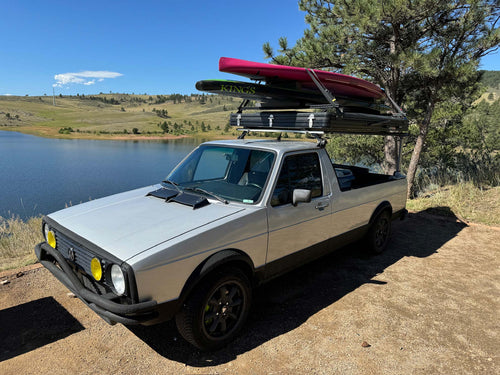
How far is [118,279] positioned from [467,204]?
9.25 m

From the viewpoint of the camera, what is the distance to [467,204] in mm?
8727

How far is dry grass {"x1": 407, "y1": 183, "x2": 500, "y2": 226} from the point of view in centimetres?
793

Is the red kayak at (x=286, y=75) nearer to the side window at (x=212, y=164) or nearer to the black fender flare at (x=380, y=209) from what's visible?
the side window at (x=212, y=164)

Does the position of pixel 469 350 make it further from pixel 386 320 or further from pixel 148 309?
pixel 148 309

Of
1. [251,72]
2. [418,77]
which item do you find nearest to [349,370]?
[251,72]

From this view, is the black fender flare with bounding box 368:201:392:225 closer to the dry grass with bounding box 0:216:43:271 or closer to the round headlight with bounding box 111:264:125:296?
the round headlight with bounding box 111:264:125:296

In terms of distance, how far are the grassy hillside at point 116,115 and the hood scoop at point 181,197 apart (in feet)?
172

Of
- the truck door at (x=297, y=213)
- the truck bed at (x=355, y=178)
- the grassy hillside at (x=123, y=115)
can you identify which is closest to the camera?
the truck door at (x=297, y=213)

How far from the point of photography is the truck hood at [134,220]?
2.68 metres

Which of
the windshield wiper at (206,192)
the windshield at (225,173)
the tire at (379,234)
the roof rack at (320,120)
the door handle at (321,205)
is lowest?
the tire at (379,234)

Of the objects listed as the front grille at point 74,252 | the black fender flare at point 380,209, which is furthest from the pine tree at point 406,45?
the front grille at point 74,252

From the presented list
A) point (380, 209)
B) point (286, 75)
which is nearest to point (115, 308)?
point (286, 75)

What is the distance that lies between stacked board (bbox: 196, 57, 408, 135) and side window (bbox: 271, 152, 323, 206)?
1.43 feet

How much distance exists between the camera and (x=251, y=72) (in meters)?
4.29
